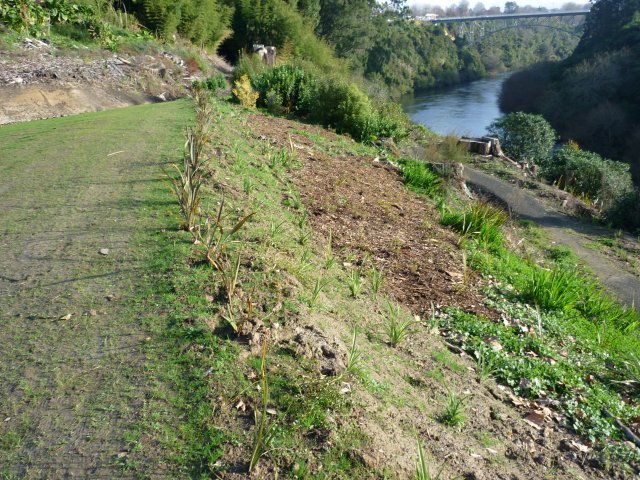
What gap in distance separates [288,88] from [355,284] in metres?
10.6

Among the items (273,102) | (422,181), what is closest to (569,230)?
(422,181)

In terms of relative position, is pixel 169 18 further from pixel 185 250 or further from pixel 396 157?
pixel 185 250

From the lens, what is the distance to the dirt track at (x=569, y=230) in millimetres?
8641

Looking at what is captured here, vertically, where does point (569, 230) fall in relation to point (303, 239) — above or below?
below

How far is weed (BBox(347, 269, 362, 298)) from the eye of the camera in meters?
4.69

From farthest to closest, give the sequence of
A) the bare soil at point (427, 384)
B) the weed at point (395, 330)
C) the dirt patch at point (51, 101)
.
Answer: the dirt patch at point (51, 101)
the weed at point (395, 330)
the bare soil at point (427, 384)

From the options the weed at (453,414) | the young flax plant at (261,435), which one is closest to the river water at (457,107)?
the weed at (453,414)

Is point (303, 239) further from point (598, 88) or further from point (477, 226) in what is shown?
point (598, 88)

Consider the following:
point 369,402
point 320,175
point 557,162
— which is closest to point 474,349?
point 369,402

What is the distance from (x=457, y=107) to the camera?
47781 mm

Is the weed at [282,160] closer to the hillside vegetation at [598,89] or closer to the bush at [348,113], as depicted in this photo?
the bush at [348,113]

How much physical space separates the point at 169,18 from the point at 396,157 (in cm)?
1301

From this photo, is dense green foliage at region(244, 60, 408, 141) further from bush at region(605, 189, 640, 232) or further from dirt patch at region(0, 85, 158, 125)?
bush at region(605, 189, 640, 232)

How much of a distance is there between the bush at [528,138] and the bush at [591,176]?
1.23 metres
